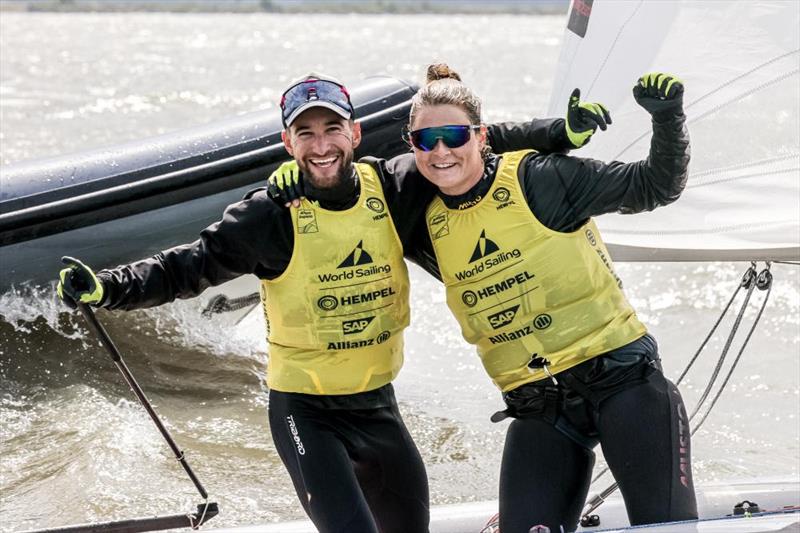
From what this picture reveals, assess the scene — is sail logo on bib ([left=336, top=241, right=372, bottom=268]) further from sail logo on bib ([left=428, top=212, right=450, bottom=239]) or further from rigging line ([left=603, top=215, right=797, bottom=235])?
rigging line ([left=603, top=215, right=797, bottom=235])

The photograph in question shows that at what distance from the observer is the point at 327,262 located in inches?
89.3

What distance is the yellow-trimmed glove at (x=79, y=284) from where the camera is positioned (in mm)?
2176

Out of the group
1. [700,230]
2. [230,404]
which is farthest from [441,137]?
[230,404]

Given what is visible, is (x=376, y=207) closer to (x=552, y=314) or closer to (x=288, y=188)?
(x=288, y=188)

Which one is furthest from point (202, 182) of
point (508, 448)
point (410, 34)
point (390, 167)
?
point (410, 34)

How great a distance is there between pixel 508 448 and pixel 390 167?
0.64 meters

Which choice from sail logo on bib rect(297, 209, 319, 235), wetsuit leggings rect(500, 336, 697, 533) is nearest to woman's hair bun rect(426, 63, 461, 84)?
sail logo on bib rect(297, 209, 319, 235)

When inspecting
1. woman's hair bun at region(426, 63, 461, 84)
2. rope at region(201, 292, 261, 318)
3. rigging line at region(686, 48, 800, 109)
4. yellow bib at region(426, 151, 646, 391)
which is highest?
rope at region(201, 292, 261, 318)

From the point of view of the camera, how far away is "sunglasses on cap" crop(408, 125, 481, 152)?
2.21 metres

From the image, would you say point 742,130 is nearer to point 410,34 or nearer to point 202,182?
point 202,182

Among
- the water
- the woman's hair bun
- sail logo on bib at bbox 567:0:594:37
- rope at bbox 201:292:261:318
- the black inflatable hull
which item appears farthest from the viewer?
rope at bbox 201:292:261:318

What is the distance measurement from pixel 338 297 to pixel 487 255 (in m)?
0.31

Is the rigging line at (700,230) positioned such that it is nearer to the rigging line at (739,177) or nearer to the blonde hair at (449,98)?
the rigging line at (739,177)

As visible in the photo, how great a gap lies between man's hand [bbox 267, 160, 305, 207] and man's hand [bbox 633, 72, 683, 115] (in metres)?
0.70
